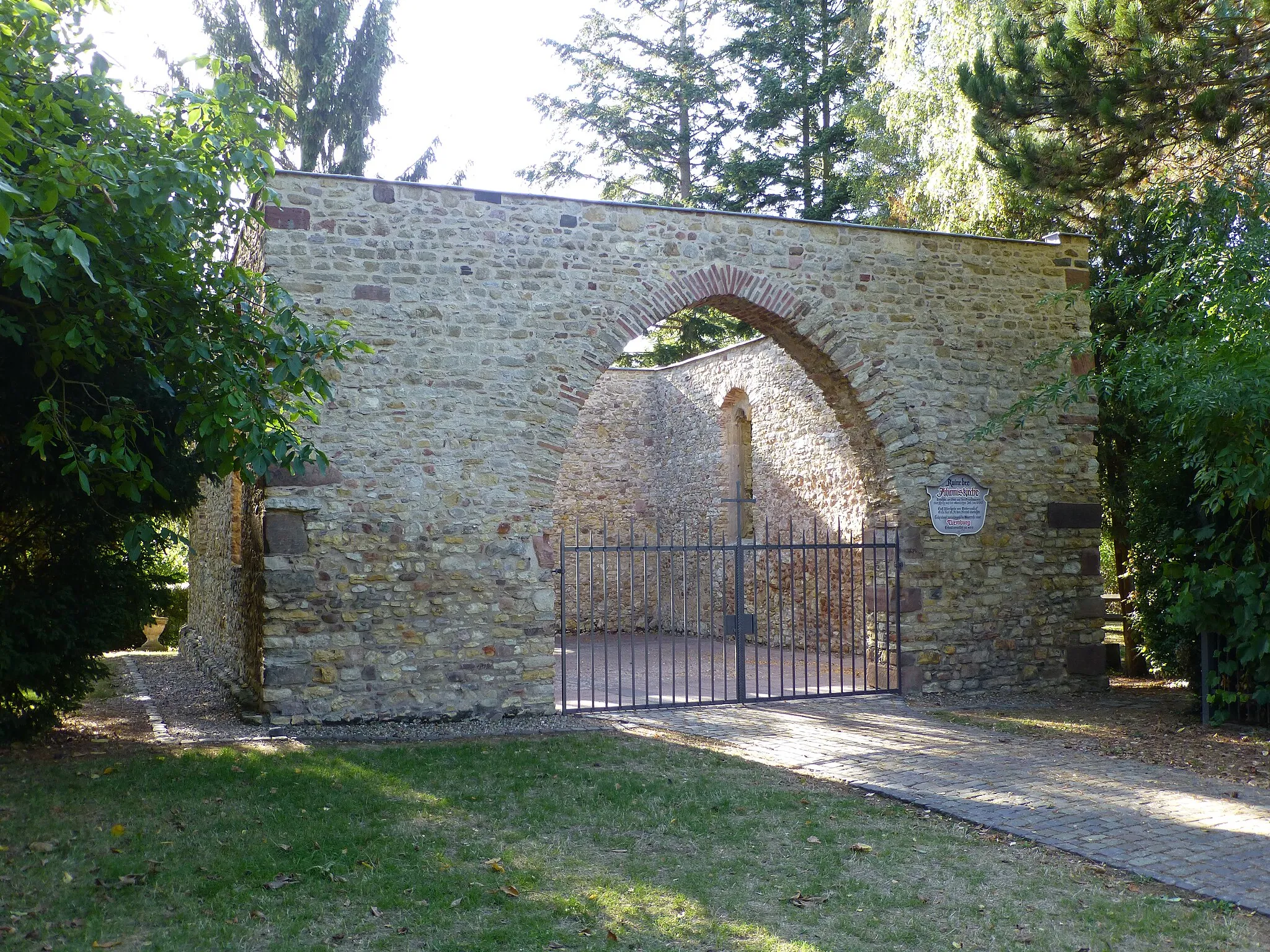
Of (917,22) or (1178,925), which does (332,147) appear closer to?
(917,22)

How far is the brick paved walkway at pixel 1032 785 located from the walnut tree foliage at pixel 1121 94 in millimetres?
4698

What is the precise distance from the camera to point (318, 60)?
17.4 meters

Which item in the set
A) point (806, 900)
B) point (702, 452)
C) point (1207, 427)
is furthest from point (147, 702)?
point (1207, 427)

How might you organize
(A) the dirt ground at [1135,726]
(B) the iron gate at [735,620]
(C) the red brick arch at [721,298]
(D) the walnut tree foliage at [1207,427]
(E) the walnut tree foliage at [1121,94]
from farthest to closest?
(B) the iron gate at [735,620], (C) the red brick arch at [721,298], (E) the walnut tree foliage at [1121,94], (D) the walnut tree foliage at [1207,427], (A) the dirt ground at [1135,726]

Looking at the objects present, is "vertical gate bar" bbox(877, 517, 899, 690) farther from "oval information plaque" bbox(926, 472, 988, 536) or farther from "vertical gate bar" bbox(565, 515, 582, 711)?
"vertical gate bar" bbox(565, 515, 582, 711)

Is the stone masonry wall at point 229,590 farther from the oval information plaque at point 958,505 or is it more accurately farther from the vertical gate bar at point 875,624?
the oval information plaque at point 958,505

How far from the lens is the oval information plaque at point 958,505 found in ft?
29.9

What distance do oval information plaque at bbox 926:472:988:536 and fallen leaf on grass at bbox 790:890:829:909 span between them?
219 inches

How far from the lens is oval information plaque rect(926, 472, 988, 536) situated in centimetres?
911

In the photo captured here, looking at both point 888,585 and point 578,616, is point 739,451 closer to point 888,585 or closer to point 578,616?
point 888,585

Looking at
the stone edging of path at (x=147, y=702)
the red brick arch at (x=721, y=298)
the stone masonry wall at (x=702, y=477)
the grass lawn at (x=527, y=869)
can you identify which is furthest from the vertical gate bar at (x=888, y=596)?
the stone edging of path at (x=147, y=702)

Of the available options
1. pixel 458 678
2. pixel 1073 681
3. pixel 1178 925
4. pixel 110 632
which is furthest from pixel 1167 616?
pixel 110 632

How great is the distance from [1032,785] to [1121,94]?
5.35 m

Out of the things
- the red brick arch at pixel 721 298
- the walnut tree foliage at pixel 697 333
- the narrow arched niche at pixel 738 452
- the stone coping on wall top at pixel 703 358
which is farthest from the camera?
the walnut tree foliage at pixel 697 333
